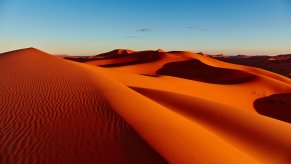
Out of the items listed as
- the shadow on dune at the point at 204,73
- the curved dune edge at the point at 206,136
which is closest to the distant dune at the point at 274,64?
the shadow on dune at the point at 204,73

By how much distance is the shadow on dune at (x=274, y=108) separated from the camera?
1580 cm

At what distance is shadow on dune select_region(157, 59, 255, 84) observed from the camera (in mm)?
26531

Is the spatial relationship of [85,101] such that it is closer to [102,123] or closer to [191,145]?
[102,123]

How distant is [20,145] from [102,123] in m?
1.69

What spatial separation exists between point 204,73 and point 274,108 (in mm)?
13712

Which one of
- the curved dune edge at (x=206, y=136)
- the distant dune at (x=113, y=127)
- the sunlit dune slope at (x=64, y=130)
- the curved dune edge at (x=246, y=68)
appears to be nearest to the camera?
the sunlit dune slope at (x=64, y=130)

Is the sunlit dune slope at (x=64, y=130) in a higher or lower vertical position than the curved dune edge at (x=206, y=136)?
higher

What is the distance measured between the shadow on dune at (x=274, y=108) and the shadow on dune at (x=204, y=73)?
19.5 ft

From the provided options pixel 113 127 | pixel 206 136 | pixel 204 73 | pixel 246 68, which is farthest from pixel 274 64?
pixel 113 127

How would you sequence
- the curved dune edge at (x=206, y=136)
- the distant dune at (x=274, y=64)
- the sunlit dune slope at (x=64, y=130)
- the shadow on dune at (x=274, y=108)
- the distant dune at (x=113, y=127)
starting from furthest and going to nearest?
the distant dune at (x=274, y=64) → the shadow on dune at (x=274, y=108) → the curved dune edge at (x=206, y=136) → the distant dune at (x=113, y=127) → the sunlit dune slope at (x=64, y=130)

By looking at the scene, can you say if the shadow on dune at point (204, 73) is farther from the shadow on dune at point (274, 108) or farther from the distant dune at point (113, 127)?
the distant dune at point (113, 127)

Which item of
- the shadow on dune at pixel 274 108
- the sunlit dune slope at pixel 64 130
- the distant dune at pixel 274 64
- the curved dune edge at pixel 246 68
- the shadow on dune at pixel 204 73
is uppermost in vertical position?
the sunlit dune slope at pixel 64 130

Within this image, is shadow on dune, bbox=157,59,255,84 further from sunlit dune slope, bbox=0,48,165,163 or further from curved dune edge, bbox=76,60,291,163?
sunlit dune slope, bbox=0,48,165,163

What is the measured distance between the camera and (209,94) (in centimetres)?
1881
